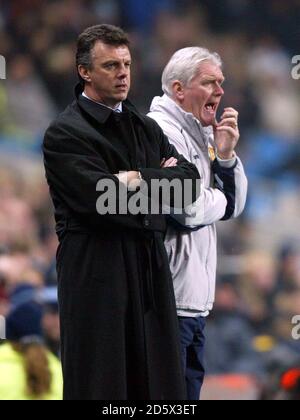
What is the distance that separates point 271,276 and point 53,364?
10.9 ft

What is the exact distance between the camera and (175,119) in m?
3.36

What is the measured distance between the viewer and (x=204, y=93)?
3350mm

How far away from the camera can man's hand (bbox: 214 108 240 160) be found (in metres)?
3.28

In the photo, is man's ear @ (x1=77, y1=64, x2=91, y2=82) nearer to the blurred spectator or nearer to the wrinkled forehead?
the wrinkled forehead

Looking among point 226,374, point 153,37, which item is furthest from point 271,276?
point 153,37

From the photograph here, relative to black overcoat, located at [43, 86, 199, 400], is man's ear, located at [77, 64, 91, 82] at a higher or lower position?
higher

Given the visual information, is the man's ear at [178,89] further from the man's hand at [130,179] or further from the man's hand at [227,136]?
the man's hand at [130,179]

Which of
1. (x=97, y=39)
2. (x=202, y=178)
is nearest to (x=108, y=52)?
(x=97, y=39)

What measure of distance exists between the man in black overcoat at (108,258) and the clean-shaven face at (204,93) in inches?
12.7

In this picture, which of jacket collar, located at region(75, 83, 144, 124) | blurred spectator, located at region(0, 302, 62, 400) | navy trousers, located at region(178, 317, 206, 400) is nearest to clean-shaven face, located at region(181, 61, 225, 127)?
jacket collar, located at region(75, 83, 144, 124)

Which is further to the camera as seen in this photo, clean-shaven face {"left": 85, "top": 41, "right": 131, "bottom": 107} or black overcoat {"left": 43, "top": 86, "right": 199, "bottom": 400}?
clean-shaven face {"left": 85, "top": 41, "right": 131, "bottom": 107}

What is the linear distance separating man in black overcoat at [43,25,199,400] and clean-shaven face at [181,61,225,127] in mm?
323

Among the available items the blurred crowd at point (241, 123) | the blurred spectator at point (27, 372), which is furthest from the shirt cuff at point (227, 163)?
the blurred crowd at point (241, 123)

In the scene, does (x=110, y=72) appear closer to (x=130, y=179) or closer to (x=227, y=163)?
(x=130, y=179)
